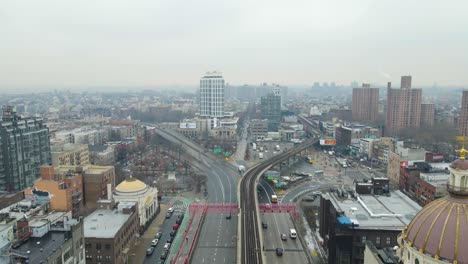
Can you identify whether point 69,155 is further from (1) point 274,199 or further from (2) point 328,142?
(2) point 328,142

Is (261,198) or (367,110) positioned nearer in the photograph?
(261,198)

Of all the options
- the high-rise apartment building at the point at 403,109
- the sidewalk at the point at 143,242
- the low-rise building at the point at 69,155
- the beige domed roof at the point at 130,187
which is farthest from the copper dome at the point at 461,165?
the high-rise apartment building at the point at 403,109

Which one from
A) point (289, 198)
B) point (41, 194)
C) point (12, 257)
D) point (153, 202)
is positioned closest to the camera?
point (12, 257)

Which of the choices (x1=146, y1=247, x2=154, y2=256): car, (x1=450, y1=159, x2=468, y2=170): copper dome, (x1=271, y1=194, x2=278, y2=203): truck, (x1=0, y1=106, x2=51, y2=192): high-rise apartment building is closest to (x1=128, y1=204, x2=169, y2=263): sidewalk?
(x1=146, y1=247, x2=154, y2=256): car

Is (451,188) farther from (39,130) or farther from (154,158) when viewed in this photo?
(154,158)

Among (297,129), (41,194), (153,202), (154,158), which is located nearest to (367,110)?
(297,129)

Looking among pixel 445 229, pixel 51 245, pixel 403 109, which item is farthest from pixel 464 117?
pixel 51 245

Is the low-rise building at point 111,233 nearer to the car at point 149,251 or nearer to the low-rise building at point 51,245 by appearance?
the car at point 149,251
